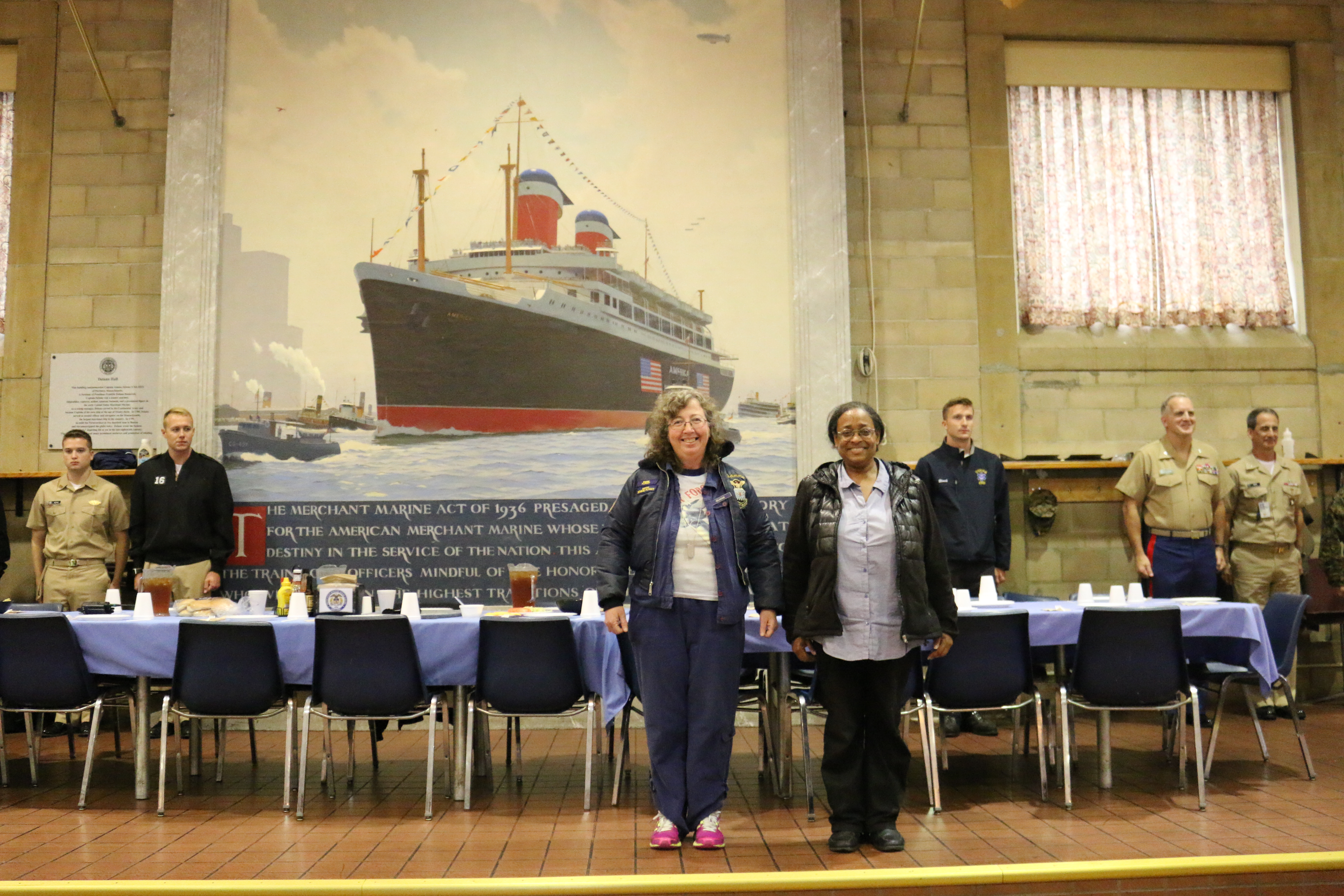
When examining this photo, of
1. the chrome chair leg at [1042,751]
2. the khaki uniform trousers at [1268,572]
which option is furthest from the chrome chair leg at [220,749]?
the khaki uniform trousers at [1268,572]

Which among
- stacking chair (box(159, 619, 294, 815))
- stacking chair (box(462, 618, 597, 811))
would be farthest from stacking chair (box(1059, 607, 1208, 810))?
stacking chair (box(159, 619, 294, 815))

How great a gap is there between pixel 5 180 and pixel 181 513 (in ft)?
9.24

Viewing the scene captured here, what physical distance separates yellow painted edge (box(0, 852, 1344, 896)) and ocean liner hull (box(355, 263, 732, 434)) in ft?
12.4

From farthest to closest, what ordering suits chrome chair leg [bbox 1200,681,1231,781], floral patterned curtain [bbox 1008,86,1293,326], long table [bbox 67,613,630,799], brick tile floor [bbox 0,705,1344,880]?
floral patterned curtain [bbox 1008,86,1293,326] < chrome chair leg [bbox 1200,681,1231,781] < long table [bbox 67,613,630,799] < brick tile floor [bbox 0,705,1344,880]

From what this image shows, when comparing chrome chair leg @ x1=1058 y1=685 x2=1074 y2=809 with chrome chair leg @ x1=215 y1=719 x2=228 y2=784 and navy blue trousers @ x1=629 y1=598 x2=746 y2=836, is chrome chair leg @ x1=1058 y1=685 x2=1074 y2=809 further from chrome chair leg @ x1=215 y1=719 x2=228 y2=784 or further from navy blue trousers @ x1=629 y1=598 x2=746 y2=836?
chrome chair leg @ x1=215 y1=719 x2=228 y2=784

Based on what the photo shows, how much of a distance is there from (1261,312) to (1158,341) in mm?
792

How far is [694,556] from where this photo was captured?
12.0ft

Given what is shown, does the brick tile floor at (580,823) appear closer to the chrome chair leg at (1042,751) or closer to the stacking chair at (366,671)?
the chrome chair leg at (1042,751)

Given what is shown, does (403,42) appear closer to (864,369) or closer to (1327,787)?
(864,369)

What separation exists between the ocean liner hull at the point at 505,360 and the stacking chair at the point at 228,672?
8.61ft

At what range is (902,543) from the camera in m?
3.55

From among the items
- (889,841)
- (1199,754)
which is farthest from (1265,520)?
(889,841)

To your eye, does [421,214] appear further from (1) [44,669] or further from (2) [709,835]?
(2) [709,835]

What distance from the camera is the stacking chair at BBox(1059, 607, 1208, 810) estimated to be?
413 cm
